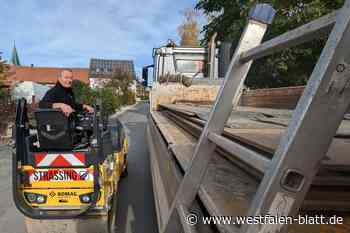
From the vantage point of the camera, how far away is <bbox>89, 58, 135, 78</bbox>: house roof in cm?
6619

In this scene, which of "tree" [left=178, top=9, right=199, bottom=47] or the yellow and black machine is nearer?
the yellow and black machine

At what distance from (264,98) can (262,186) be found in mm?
5317

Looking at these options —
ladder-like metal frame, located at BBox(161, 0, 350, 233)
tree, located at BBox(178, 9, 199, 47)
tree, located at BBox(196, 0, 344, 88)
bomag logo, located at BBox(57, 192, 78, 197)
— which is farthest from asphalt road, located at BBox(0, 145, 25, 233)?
tree, located at BBox(178, 9, 199, 47)

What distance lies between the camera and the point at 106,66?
71000 mm

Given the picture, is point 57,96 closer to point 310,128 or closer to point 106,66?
point 310,128

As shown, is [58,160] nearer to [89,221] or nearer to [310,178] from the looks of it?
[89,221]

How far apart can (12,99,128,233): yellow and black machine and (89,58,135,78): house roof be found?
63.0 m

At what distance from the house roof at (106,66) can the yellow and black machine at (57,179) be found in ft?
207

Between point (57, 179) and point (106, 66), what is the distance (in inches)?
2793

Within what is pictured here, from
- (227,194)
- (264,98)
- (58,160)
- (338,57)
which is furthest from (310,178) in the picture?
(264,98)

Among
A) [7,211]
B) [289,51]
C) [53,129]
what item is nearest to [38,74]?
[289,51]

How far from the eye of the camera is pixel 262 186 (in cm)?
83

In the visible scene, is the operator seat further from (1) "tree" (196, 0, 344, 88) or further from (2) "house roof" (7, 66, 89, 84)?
(2) "house roof" (7, 66, 89, 84)

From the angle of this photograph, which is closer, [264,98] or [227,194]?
[227,194]
